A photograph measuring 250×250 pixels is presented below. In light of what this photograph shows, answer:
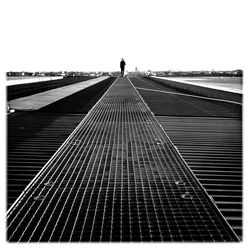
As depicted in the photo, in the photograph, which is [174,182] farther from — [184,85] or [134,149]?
[184,85]

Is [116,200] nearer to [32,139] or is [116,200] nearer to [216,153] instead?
[216,153]

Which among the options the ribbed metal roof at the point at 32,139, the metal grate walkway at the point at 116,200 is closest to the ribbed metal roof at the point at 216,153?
the metal grate walkway at the point at 116,200

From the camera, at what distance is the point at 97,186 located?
6.55m

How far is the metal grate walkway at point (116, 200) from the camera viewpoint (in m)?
4.70

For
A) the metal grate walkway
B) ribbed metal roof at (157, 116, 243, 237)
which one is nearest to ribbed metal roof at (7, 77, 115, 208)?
the metal grate walkway

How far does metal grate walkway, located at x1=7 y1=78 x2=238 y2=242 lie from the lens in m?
4.70

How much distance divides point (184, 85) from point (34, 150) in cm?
2931

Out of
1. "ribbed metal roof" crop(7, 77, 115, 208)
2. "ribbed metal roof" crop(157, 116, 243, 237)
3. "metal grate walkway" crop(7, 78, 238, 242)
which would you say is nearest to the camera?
"metal grate walkway" crop(7, 78, 238, 242)

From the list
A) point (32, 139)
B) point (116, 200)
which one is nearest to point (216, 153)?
→ point (116, 200)

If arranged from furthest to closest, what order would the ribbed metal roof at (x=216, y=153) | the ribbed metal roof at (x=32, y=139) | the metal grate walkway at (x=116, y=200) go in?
the ribbed metal roof at (x=32, y=139), the ribbed metal roof at (x=216, y=153), the metal grate walkway at (x=116, y=200)

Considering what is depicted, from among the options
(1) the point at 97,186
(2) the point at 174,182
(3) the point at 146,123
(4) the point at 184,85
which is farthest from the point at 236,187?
(4) the point at 184,85

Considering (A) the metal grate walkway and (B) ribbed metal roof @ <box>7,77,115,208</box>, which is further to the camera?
(B) ribbed metal roof @ <box>7,77,115,208</box>

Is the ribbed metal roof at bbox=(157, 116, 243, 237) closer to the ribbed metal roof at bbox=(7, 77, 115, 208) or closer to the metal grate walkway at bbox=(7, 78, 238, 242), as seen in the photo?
the metal grate walkway at bbox=(7, 78, 238, 242)

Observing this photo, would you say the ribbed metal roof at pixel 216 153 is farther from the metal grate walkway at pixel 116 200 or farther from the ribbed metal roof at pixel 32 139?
the ribbed metal roof at pixel 32 139
